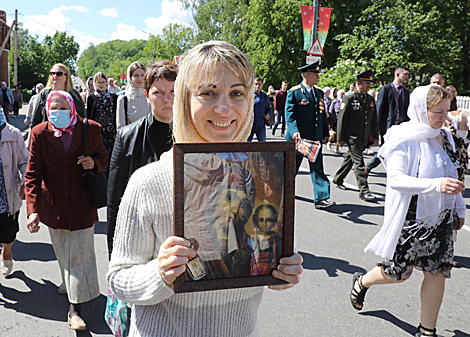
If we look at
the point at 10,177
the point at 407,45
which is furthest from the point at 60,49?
the point at 10,177

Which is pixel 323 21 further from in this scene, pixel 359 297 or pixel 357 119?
pixel 359 297

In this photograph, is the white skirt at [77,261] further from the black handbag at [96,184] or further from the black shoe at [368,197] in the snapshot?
the black shoe at [368,197]

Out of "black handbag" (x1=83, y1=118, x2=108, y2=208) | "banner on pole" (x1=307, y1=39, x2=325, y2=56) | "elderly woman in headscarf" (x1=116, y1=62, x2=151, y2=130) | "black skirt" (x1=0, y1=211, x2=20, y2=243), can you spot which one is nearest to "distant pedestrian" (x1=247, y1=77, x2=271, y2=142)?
"banner on pole" (x1=307, y1=39, x2=325, y2=56)

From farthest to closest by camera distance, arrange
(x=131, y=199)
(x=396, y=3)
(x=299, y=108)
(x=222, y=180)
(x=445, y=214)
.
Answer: (x=396, y=3) → (x=299, y=108) → (x=445, y=214) → (x=131, y=199) → (x=222, y=180)

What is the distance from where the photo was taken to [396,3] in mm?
27047

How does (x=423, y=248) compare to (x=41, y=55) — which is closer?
(x=423, y=248)

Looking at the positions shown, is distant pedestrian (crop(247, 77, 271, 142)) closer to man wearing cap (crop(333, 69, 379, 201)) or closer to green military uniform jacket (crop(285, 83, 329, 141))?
man wearing cap (crop(333, 69, 379, 201))

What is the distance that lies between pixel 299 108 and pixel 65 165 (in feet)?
15.7

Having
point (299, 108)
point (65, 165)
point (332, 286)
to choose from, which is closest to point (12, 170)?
point (65, 165)

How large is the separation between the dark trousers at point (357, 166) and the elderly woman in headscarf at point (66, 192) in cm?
568

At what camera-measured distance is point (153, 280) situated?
1464 millimetres

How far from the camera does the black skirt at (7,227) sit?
14.7 feet

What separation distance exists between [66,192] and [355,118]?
656 centimetres

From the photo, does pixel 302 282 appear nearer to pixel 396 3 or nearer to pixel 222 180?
pixel 222 180
